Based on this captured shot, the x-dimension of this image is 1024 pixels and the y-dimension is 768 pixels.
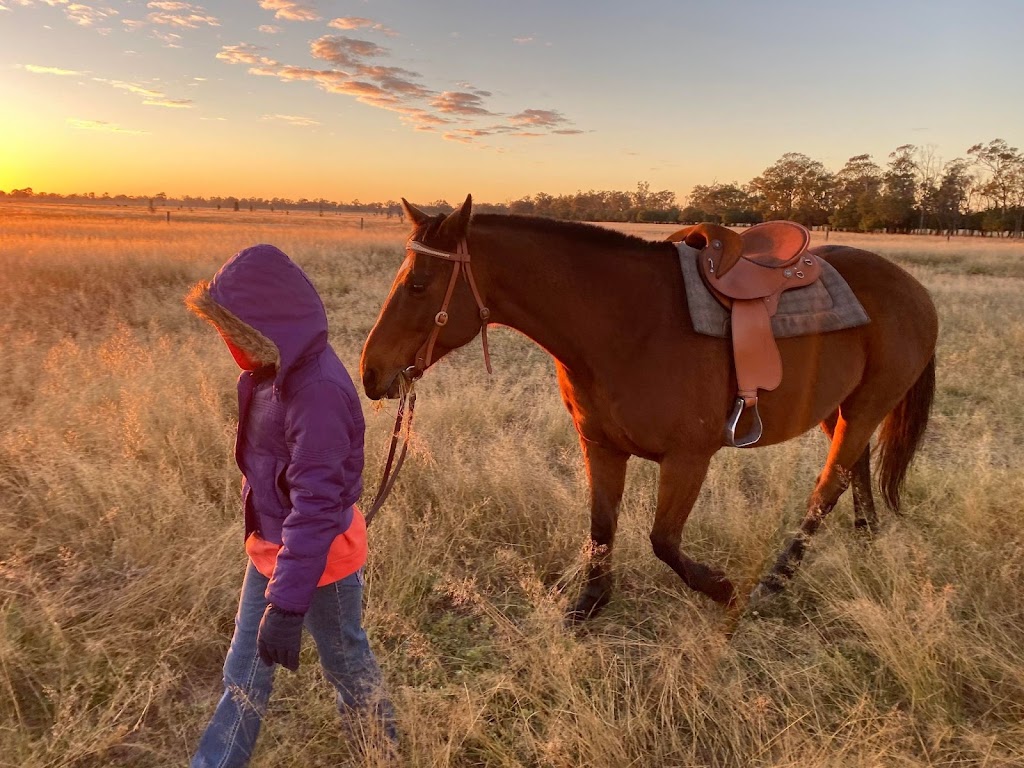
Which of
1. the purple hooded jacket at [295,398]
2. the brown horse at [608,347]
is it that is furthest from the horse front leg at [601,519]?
the purple hooded jacket at [295,398]

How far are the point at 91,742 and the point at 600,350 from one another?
244cm

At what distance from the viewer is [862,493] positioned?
379cm

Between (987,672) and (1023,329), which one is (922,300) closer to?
(987,672)

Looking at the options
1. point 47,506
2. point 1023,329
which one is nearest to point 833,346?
point 47,506

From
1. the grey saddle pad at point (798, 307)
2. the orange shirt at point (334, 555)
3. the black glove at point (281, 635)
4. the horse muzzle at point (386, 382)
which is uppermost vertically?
the grey saddle pad at point (798, 307)

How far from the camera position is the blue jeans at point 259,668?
187 cm

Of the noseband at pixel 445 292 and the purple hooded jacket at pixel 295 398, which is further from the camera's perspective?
the noseband at pixel 445 292

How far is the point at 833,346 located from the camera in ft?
10.0

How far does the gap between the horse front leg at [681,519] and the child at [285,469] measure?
4.51ft

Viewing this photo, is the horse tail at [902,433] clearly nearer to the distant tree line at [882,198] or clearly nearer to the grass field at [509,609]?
the grass field at [509,609]

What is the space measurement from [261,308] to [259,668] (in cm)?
123

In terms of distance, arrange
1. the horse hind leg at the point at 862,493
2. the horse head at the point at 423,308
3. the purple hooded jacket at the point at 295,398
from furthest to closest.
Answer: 1. the horse hind leg at the point at 862,493
2. the horse head at the point at 423,308
3. the purple hooded jacket at the point at 295,398

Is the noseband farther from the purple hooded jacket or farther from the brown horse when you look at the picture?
the purple hooded jacket

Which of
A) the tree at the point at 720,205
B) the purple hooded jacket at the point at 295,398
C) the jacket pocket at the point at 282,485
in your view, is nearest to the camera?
the purple hooded jacket at the point at 295,398
